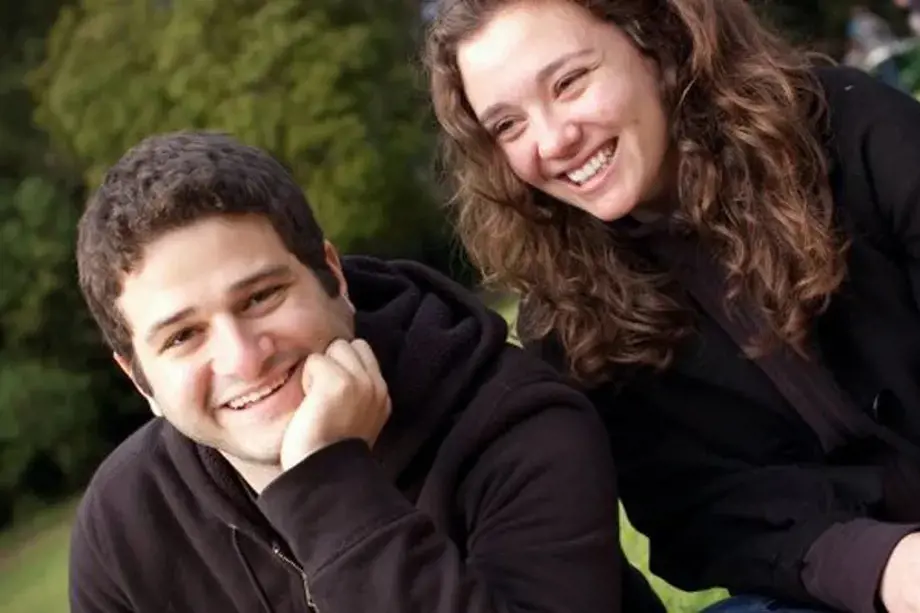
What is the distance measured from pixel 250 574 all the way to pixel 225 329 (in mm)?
516

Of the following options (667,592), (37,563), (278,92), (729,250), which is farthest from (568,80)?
(37,563)

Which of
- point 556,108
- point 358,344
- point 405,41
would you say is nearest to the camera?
point 358,344

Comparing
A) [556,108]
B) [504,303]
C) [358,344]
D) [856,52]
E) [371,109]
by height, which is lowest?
[856,52]

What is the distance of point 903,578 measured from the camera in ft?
7.14

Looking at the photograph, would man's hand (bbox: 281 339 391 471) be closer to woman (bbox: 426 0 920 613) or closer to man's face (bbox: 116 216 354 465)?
man's face (bbox: 116 216 354 465)

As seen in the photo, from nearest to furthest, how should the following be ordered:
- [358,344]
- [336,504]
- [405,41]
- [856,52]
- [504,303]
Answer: [336,504]
[358,344]
[504,303]
[405,41]
[856,52]

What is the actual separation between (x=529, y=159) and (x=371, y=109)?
23.6ft

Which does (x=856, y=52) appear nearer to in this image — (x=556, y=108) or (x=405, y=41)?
(x=405, y=41)

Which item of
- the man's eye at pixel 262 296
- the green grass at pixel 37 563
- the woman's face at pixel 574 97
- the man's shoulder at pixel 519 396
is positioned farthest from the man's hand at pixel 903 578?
the green grass at pixel 37 563

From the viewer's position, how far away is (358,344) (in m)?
2.12

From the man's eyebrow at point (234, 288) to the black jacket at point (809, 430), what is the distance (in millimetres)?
811

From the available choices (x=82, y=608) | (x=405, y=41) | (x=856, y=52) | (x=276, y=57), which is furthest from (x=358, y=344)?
(x=856, y=52)

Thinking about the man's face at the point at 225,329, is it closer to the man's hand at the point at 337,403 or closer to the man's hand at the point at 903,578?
the man's hand at the point at 337,403

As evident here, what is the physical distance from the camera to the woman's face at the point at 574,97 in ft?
7.59
